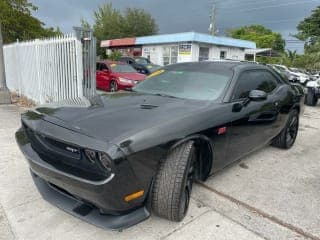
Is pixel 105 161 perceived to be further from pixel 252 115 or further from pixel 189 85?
pixel 252 115

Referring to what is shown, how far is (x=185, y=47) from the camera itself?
2309cm

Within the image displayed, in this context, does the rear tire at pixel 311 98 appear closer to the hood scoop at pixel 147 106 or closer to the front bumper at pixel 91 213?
the hood scoop at pixel 147 106

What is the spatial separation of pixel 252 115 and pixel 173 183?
5.55 ft

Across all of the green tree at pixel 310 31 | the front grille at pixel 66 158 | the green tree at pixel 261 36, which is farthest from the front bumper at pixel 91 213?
the green tree at pixel 261 36

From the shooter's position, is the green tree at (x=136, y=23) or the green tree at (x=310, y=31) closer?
the green tree at (x=310, y=31)

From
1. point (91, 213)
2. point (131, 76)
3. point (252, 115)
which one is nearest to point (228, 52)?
point (131, 76)

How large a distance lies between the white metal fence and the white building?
45.9 feet

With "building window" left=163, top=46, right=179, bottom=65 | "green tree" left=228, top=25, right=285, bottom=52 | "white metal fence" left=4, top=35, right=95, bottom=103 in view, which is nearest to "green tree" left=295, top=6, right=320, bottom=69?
"green tree" left=228, top=25, right=285, bottom=52

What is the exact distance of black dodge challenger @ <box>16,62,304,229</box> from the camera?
7.01ft

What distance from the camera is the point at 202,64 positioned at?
3.91 m

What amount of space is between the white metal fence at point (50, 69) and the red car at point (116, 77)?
3.16 metres

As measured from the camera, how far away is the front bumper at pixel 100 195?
2.08m

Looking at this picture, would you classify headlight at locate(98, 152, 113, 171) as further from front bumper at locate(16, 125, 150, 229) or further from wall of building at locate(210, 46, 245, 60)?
wall of building at locate(210, 46, 245, 60)

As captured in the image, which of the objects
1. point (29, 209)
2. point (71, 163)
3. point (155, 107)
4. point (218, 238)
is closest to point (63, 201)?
point (71, 163)
